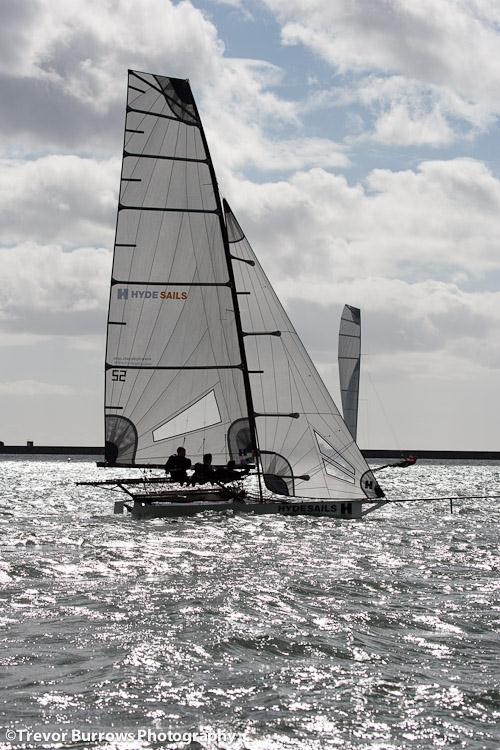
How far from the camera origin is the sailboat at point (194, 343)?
1062 inches

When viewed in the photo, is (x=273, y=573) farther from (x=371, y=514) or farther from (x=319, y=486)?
(x=371, y=514)

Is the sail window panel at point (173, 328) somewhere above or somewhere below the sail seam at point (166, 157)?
below

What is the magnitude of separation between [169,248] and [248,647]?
61.5 ft

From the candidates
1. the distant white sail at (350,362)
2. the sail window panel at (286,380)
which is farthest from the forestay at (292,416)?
the distant white sail at (350,362)

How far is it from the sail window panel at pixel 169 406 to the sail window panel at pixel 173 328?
45 centimetres

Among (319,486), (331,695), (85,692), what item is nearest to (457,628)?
(331,695)

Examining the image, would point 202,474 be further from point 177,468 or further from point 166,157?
point 166,157

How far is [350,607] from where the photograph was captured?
1386 cm

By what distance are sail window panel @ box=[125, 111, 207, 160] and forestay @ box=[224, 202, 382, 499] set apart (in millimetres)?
3450

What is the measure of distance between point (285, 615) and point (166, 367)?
51.9 ft

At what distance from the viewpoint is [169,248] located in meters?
28.7

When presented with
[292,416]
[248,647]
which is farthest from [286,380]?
[248,647]

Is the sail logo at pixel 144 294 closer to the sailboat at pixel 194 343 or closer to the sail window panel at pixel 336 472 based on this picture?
the sailboat at pixel 194 343

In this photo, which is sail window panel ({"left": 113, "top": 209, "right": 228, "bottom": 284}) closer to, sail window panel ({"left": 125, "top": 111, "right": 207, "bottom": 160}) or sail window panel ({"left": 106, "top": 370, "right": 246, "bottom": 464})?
sail window panel ({"left": 125, "top": 111, "right": 207, "bottom": 160})
